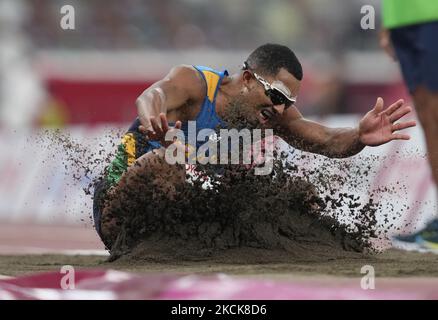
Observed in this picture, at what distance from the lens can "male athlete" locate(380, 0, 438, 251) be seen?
18.7ft

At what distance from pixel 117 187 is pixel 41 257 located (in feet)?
6.50

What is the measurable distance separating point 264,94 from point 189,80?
548 millimetres

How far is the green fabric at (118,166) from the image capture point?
6.11 meters

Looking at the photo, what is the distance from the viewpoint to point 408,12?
575cm

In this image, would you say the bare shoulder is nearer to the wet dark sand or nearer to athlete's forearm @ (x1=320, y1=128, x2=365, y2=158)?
athlete's forearm @ (x1=320, y1=128, x2=365, y2=158)

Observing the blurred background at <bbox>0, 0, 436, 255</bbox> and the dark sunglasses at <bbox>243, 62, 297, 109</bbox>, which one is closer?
the dark sunglasses at <bbox>243, 62, 297, 109</bbox>

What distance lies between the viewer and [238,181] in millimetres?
5668

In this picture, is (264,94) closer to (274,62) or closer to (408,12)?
(274,62)

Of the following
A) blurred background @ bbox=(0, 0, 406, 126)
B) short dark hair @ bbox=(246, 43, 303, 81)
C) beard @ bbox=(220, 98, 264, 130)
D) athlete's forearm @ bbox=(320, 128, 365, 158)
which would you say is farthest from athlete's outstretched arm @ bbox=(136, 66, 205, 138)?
blurred background @ bbox=(0, 0, 406, 126)

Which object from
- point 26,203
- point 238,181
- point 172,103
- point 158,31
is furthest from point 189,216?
point 158,31

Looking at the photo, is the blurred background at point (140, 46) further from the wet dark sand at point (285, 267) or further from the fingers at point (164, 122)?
the fingers at point (164, 122)

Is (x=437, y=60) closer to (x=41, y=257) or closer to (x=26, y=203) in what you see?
(x=41, y=257)

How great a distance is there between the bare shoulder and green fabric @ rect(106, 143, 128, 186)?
57 cm
